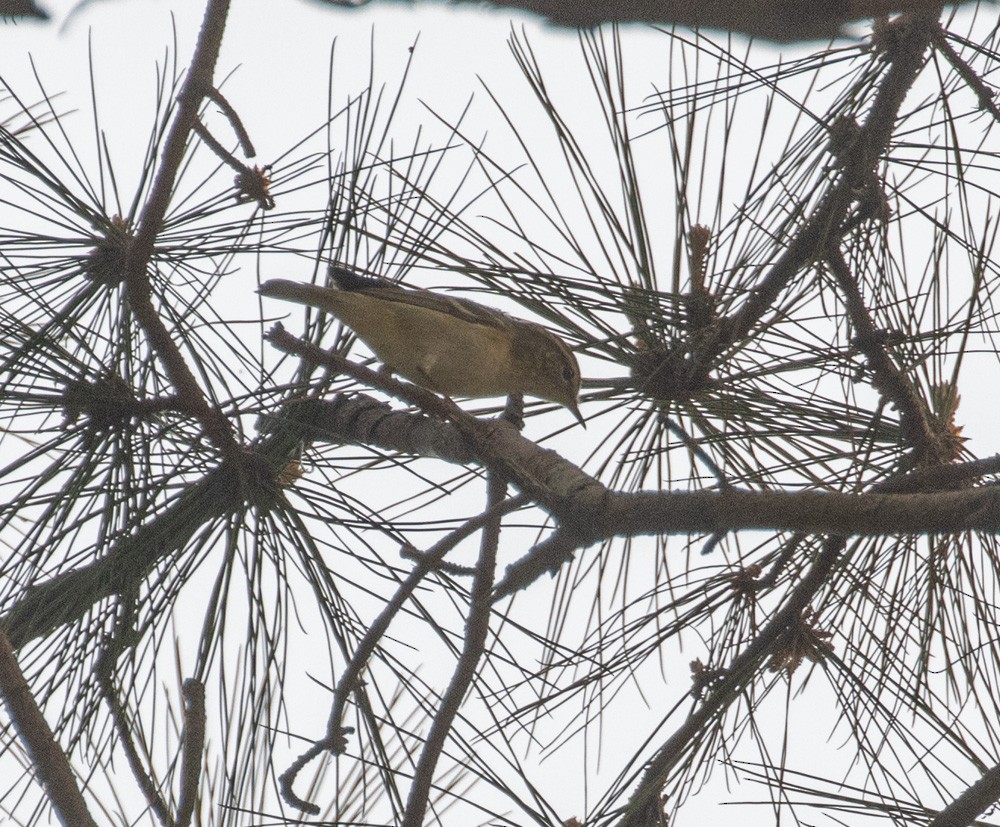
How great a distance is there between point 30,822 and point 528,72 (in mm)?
1755

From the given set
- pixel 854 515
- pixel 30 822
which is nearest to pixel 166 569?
pixel 30 822

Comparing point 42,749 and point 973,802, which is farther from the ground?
point 42,749

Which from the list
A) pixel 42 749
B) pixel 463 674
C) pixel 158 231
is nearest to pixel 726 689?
pixel 463 674

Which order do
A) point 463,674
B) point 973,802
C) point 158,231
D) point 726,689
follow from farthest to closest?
point 158,231, point 726,689, point 463,674, point 973,802

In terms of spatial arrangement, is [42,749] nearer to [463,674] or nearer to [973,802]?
[463,674]

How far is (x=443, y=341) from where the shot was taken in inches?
113

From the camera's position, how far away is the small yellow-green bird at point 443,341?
8.15 feet

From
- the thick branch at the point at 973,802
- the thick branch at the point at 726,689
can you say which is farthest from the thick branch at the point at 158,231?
the thick branch at the point at 973,802

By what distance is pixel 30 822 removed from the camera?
6.70 ft

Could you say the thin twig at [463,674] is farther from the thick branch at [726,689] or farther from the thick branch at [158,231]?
the thick branch at [158,231]

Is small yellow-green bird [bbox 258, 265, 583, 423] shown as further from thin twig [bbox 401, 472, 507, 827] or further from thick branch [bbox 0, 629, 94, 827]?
thick branch [bbox 0, 629, 94, 827]

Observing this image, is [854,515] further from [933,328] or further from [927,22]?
[927,22]

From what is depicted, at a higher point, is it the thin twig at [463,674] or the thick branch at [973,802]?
the thin twig at [463,674]

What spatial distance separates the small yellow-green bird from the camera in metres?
2.48
